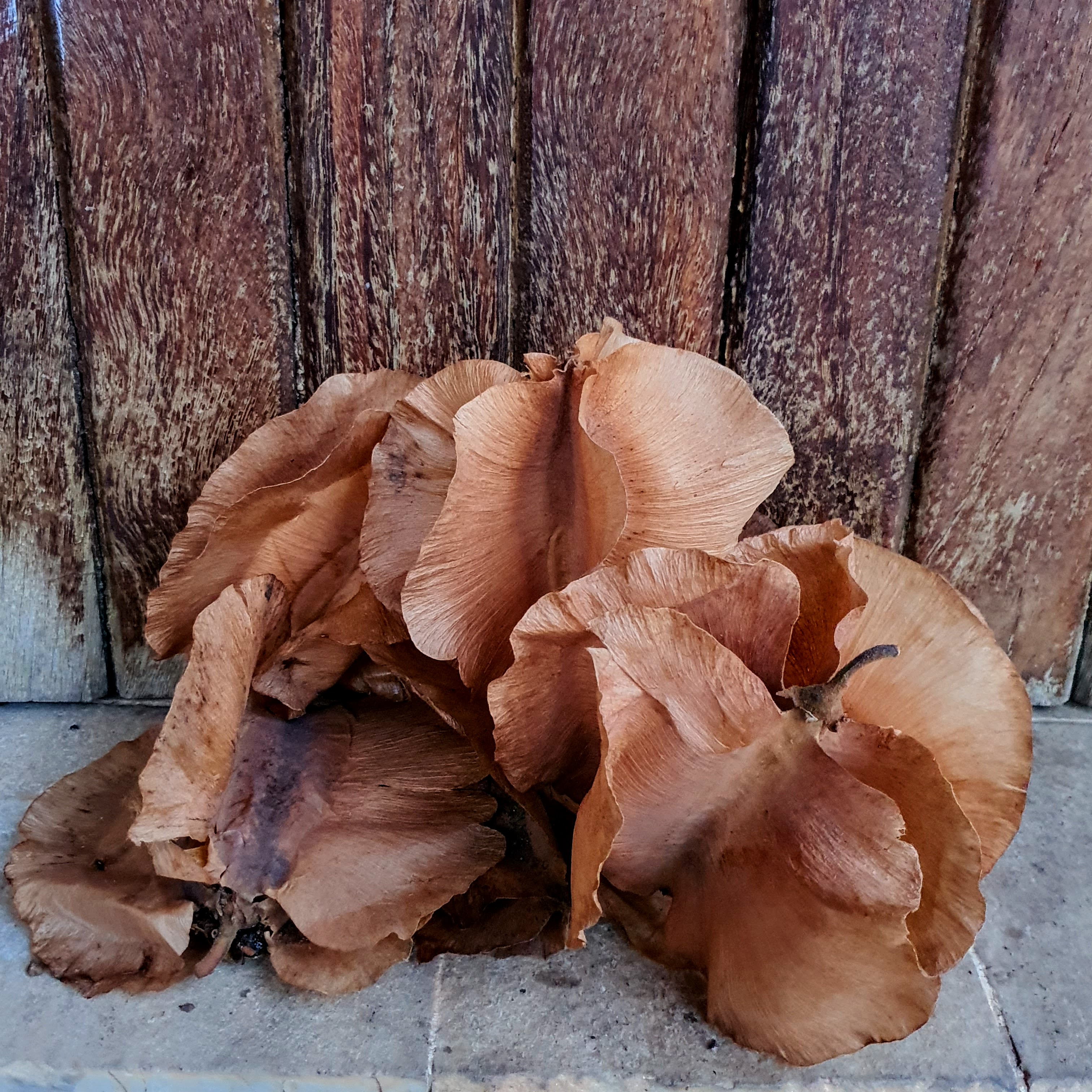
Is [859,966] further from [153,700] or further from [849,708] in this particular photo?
[153,700]

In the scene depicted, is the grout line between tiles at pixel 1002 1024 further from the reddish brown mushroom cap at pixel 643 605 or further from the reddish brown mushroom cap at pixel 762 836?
the reddish brown mushroom cap at pixel 643 605

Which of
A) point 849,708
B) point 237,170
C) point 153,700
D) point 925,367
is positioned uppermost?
point 237,170

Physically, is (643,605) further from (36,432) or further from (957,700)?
(36,432)

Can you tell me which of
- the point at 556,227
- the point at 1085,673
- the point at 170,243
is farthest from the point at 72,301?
the point at 1085,673

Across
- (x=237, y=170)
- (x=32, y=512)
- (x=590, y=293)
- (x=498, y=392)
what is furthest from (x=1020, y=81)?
(x=32, y=512)

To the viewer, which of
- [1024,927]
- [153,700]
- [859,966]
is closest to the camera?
[859,966]

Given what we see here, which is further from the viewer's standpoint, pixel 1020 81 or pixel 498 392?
pixel 1020 81
